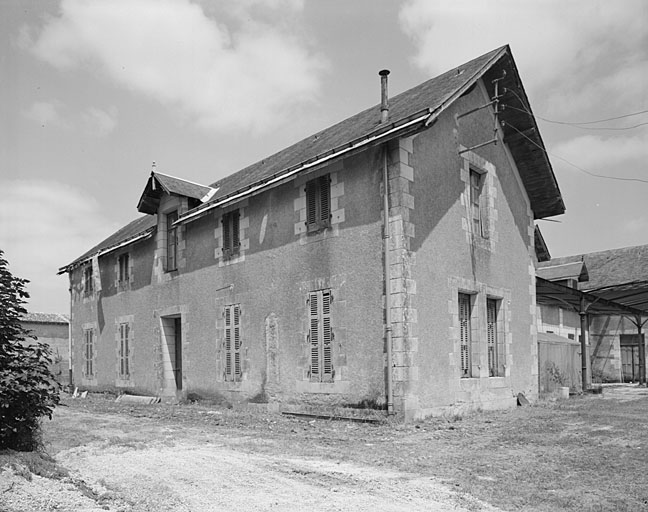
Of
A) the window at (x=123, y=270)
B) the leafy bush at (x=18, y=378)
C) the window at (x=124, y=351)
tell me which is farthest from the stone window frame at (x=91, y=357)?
the leafy bush at (x=18, y=378)

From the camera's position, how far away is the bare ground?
5.36 metres

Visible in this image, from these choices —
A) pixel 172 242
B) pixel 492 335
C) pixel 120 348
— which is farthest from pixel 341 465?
pixel 120 348

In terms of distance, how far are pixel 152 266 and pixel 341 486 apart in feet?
43.4

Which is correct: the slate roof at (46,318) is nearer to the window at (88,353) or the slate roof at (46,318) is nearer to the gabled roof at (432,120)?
the window at (88,353)

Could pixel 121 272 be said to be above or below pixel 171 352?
above

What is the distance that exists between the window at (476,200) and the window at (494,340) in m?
1.70

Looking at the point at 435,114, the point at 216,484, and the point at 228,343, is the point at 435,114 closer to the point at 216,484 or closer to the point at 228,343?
the point at 216,484

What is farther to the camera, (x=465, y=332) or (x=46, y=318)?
(x=46, y=318)

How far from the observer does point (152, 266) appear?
17969 millimetres

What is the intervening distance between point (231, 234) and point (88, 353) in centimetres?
962

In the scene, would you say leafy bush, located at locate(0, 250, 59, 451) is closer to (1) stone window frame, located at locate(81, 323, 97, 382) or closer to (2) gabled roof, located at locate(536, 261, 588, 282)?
(1) stone window frame, located at locate(81, 323, 97, 382)

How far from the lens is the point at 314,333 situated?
12195 mm

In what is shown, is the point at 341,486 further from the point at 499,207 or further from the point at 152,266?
the point at 152,266

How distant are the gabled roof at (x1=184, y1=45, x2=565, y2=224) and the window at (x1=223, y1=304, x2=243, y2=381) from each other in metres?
2.50
